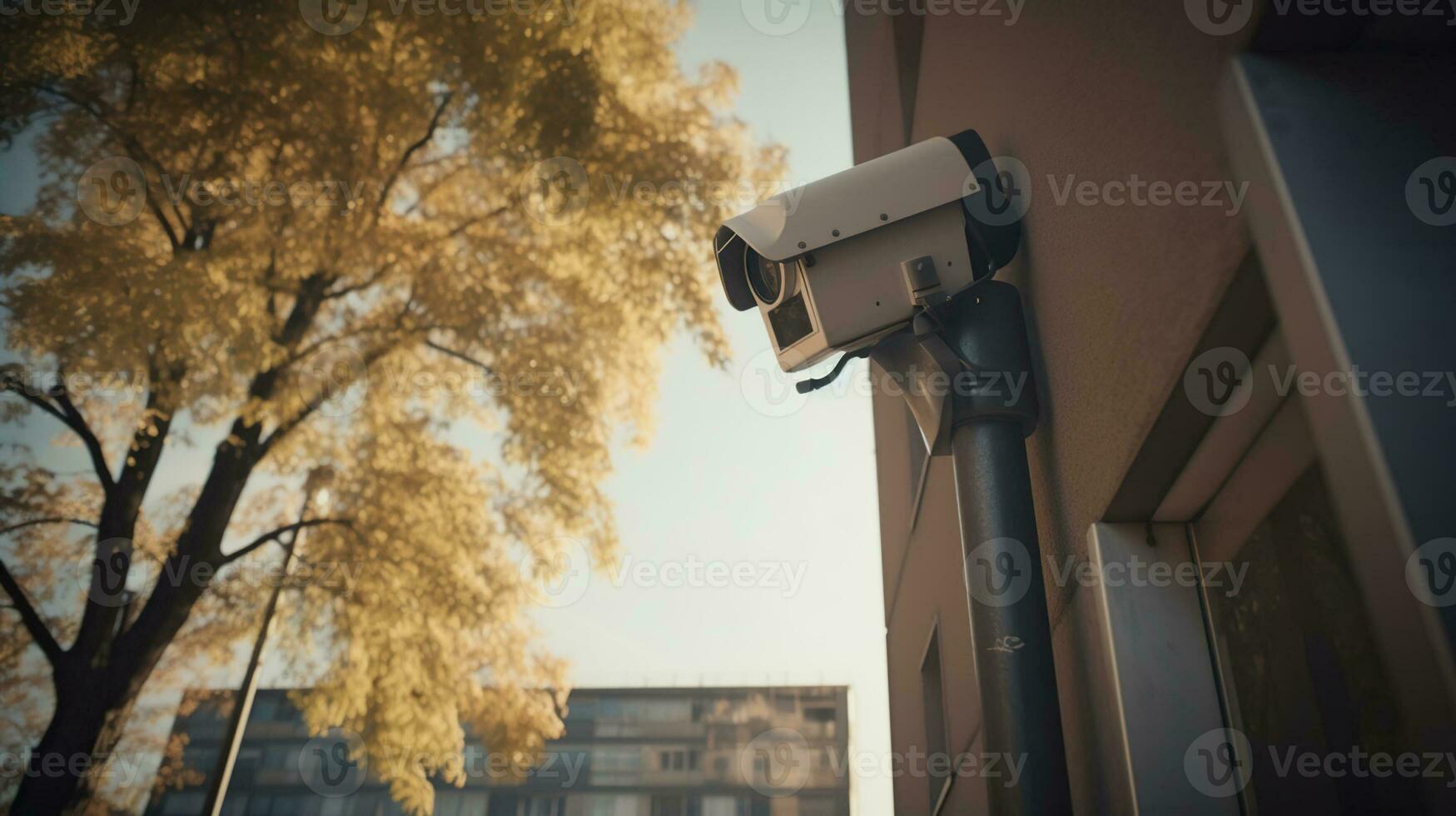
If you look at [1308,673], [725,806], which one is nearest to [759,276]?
[1308,673]

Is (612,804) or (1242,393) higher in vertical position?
(612,804)

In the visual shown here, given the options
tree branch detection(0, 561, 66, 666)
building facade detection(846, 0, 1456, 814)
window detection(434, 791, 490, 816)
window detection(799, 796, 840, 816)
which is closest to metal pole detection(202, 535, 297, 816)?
tree branch detection(0, 561, 66, 666)

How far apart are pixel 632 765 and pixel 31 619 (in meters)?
56.3

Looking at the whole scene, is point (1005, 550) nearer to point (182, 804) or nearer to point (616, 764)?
point (616, 764)

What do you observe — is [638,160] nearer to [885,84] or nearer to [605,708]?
[885,84]

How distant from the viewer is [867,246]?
86.9 inches

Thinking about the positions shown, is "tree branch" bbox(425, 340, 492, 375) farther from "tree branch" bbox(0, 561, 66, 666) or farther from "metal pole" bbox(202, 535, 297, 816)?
"tree branch" bbox(0, 561, 66, 666)

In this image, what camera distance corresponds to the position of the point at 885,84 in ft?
21.4

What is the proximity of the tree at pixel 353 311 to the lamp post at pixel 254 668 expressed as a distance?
14 centimetres

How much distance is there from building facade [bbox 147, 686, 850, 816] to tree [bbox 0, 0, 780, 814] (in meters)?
51.3

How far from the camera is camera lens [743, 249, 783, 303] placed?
7.66 feet

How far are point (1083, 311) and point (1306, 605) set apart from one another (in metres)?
0.80

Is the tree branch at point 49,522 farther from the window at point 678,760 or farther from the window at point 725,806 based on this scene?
the window at point 678,760

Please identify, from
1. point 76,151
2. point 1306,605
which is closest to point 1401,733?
point 1306,605
